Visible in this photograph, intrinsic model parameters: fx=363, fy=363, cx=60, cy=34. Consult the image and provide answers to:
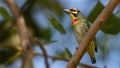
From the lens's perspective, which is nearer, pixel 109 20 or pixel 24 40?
pixel 109 20

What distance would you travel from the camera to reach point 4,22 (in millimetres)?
1840

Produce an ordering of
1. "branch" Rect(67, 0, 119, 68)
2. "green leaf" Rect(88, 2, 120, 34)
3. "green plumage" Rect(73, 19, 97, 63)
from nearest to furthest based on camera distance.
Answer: "branch" Rect(67, 0, 119, 68)
"green leaf" Rect(88, 2, 120, 34)
"green plumage" Rect(73, 19, 97, 63)

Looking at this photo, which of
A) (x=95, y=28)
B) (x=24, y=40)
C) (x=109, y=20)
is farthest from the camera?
(x=24, y=40)

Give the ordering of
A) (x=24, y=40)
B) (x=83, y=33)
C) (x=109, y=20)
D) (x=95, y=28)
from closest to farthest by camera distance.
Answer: (x=95, y=28) < (x=109, y=20) < (x=83, y=33) < (x=24, y=40)

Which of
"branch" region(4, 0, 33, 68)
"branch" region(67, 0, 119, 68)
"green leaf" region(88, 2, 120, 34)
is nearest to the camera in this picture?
"branch" region(67, 0, 119, 68)

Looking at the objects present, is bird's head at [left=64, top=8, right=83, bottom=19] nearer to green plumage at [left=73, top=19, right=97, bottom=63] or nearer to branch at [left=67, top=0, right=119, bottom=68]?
green plumage at [left=73, top=19, right=97, bottom=63]

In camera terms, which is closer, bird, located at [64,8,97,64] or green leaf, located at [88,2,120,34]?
green leaf, located at [88,2,120,34]

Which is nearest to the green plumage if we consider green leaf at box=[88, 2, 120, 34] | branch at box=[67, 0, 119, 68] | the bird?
the bird

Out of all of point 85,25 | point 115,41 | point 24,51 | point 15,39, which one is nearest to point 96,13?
point 85,25

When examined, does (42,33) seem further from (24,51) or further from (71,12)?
(71,12)

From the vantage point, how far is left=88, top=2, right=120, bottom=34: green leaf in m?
0.90

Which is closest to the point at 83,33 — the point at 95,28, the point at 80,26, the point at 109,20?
the point at 80,26

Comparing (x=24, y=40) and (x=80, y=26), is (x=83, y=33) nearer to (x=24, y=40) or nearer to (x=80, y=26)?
(x=80, y=26)

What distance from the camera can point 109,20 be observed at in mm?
924
